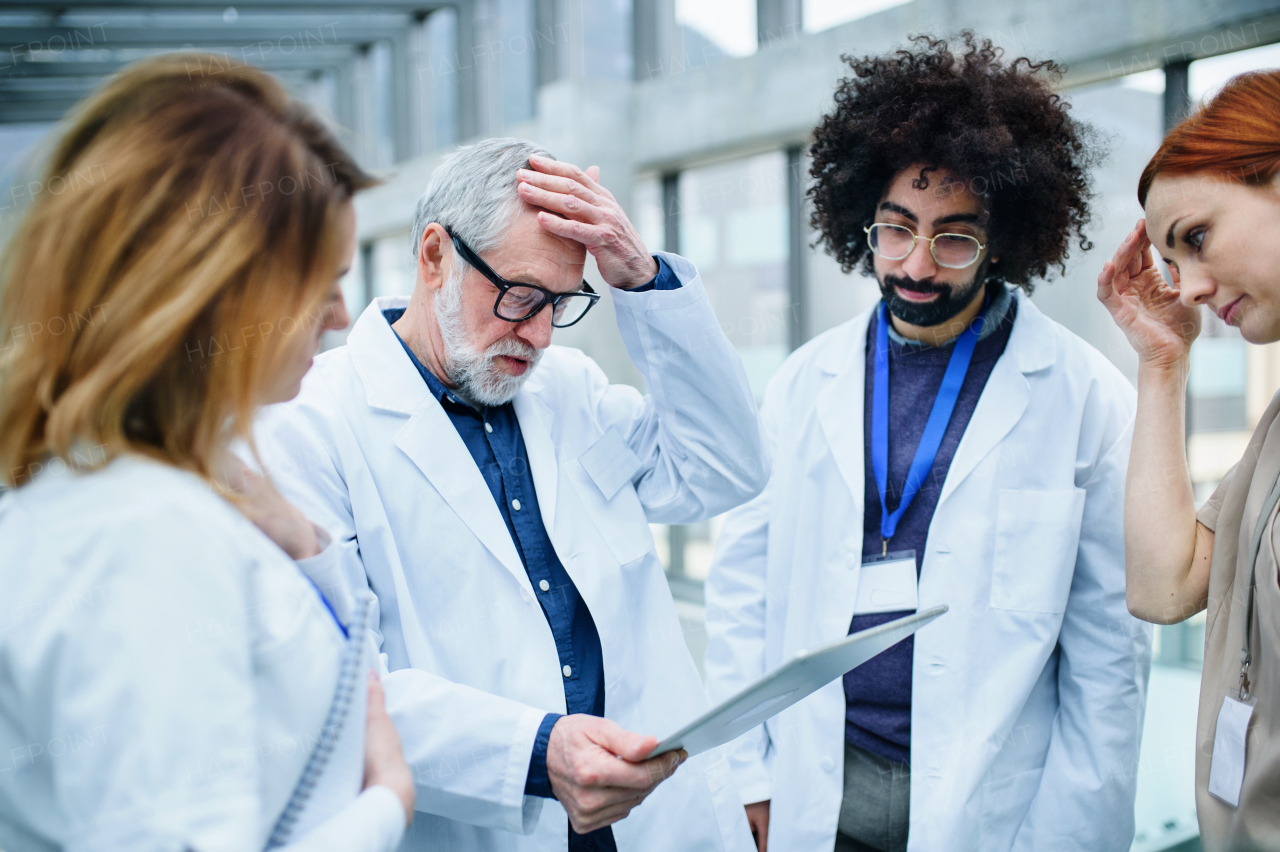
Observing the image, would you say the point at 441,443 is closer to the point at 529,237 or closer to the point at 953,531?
the point at 529,237

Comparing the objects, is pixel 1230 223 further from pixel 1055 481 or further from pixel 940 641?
pixel 940 641

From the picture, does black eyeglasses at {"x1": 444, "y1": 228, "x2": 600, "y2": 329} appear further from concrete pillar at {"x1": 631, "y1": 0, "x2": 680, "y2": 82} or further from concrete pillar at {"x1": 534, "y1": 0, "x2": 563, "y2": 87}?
concrete pillar at {"x1": 534, "y1": 0, "x2": 563, "y2": 87}

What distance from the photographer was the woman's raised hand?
1516 mm

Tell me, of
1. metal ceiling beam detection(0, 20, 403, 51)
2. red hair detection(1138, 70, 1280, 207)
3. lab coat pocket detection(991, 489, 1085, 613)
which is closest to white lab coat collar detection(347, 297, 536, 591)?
lab coat pocket detection(991, 489, 1085, 613)

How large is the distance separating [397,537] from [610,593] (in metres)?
0.39

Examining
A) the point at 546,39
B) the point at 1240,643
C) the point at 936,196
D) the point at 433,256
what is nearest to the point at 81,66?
the point at 546,39

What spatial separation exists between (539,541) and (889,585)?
0.76 meters

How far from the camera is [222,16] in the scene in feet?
21.5

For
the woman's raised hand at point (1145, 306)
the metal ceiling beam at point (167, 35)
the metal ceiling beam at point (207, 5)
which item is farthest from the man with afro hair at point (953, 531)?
the metal ceiling beam at point (167, 35)

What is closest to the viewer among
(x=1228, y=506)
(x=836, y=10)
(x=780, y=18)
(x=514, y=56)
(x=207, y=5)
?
(x=1228, y=506)

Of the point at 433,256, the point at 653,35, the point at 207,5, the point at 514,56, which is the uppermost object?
the point at 207,5

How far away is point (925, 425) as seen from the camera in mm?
1888

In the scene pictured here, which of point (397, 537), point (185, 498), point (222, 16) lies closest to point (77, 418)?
point (185, 498)

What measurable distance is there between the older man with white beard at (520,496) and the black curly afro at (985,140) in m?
0.75
